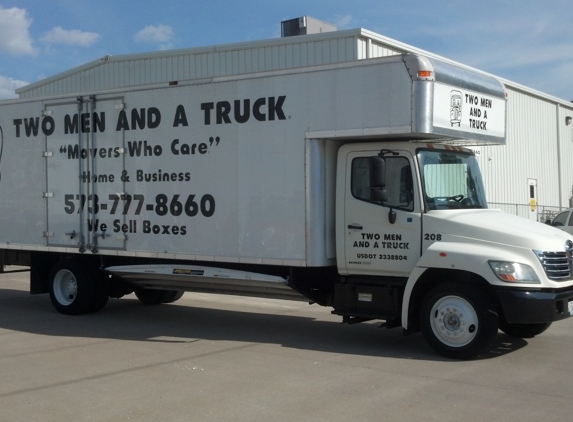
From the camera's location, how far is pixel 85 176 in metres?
11.4

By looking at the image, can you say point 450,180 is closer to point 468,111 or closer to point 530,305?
point 468,111

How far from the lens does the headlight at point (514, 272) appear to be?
8023 mm

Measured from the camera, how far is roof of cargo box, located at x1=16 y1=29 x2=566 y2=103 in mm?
17984

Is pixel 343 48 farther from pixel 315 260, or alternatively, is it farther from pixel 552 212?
pixel 552 212

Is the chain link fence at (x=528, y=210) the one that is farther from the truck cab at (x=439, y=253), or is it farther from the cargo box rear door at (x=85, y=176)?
the cargo box rear door at (x=85, y=176)

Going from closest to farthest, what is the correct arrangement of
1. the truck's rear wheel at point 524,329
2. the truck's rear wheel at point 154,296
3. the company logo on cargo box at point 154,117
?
the truck's rear wheel at point 524,329 → the company logo on cargo box at point 154,117 → the truck's rear wheel at point 154,296

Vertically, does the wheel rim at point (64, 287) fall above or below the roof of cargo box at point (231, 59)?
below

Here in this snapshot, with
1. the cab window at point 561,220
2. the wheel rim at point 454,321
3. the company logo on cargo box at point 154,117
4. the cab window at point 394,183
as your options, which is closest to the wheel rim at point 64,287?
the company logo on cargo box at point 154,117

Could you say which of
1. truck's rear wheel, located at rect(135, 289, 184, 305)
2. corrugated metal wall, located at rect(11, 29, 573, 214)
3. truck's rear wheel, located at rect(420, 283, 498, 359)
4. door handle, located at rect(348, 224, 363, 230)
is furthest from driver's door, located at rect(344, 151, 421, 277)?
corrugated metal wall, located at rect(11, 29, 573, 214)

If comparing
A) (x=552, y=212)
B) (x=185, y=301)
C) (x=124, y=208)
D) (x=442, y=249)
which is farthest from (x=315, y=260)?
(x=552, y=212)

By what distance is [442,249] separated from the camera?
8430mm

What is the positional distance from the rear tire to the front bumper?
6.71 m

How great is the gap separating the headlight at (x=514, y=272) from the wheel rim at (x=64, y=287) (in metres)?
7.10

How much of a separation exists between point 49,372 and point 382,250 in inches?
164
